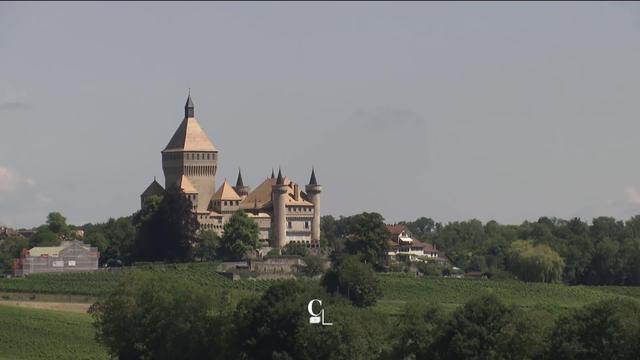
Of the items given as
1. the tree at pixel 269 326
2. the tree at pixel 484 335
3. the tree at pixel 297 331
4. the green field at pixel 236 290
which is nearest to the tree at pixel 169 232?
the green field at pixel 236 290

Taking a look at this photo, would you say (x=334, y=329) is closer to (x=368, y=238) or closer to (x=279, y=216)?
(x=368, y=238)

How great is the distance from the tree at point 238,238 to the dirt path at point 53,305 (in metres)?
20.7

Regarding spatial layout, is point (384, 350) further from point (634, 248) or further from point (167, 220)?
point (634, 248)

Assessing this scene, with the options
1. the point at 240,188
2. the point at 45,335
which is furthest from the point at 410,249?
the point at 45,335

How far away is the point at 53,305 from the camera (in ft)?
421

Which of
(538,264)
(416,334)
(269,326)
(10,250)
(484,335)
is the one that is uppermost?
(10,250)

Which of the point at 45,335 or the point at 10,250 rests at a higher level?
A: the point at 10,250

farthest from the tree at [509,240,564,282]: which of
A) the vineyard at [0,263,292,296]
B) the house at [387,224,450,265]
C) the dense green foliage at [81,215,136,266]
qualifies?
the dense green foliage at [81,215,136,266]

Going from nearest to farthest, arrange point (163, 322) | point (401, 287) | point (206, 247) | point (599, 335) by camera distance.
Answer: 1. point (599, 335)
2. point (163, 322)
3. point (401, 287)
4. point (206, 247)

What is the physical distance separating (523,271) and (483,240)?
41642mm

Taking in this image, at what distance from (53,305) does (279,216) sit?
1179 inches

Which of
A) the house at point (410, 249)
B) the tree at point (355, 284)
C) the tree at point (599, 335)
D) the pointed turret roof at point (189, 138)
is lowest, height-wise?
the tree at point (599, 335)

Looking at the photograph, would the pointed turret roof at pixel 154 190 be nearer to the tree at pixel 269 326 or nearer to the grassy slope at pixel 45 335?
the grassy slope at pixel 45 335

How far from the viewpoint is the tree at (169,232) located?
145 meters
